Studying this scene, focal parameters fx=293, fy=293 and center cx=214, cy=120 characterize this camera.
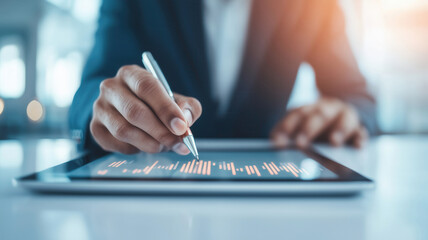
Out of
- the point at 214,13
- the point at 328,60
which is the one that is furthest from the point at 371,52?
the point at 214,13

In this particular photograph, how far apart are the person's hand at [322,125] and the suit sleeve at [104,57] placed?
36 centimetres

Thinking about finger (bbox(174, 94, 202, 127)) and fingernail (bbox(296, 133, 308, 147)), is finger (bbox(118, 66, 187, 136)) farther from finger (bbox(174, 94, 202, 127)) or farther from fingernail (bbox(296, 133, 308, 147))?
fingernail (bbox(296, 133, 308, 147))

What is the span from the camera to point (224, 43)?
93 centimetres

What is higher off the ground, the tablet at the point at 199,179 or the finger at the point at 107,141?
the finger at the point at 107,141

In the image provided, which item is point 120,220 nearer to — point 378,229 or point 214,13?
point 378,229

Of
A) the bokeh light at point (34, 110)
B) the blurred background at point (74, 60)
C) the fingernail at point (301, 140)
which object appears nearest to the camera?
the fingernail at point (301, 140)

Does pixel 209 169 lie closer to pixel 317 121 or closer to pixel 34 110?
pixel 317 121

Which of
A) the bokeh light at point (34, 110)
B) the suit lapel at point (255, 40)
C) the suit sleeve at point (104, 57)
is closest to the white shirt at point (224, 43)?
the suit lapel at point (255, 40)

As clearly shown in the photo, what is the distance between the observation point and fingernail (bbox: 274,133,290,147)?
58cm

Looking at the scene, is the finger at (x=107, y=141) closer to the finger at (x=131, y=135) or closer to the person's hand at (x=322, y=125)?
the finger at (x=131, y=135)

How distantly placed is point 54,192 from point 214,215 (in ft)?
0.49

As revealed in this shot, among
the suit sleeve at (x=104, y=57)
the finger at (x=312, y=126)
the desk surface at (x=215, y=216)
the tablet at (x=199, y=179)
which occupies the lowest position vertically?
the desk surface at (x=215, y=216)

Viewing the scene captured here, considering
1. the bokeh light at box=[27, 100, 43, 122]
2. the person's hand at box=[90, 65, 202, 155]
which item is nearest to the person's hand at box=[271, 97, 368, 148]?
the person's hand at box=[90, 65, 202, 155]

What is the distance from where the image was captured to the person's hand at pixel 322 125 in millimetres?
624
